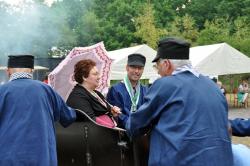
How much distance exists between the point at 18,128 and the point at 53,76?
3.10 metres

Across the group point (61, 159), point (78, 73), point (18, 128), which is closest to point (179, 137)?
point (18, 128)

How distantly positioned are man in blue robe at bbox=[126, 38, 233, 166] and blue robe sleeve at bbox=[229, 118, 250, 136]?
0.34 meters

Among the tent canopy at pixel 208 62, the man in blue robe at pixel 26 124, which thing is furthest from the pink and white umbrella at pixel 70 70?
the tent canopy at pixel 208 62

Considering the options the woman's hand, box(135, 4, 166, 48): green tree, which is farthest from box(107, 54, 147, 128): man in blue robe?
box(135, 4, 166, 48): green tree

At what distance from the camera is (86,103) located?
4.34 meters

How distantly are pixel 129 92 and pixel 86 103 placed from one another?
824 mm

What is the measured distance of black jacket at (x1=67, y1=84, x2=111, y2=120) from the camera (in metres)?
4.29

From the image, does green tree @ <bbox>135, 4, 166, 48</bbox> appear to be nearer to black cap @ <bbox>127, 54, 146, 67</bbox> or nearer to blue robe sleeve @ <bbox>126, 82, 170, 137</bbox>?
black cap @ <bbox>127, 54, 146, 67</bbox>

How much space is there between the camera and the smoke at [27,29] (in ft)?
107

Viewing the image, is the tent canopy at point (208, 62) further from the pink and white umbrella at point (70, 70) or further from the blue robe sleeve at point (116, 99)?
the blue robe sleeve at point (116, 99)

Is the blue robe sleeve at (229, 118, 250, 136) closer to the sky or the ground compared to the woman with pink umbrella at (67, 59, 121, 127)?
closer to the ground

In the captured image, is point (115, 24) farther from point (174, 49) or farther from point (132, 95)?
point (174, 49)

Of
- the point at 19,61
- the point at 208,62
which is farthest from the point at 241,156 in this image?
the point at 208,62

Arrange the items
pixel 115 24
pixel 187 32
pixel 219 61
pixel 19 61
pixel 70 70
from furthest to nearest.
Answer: pixel 115 24 → pixel 187 32 → pixel 219 61 → pixel 70 70 → pixel 19 61
